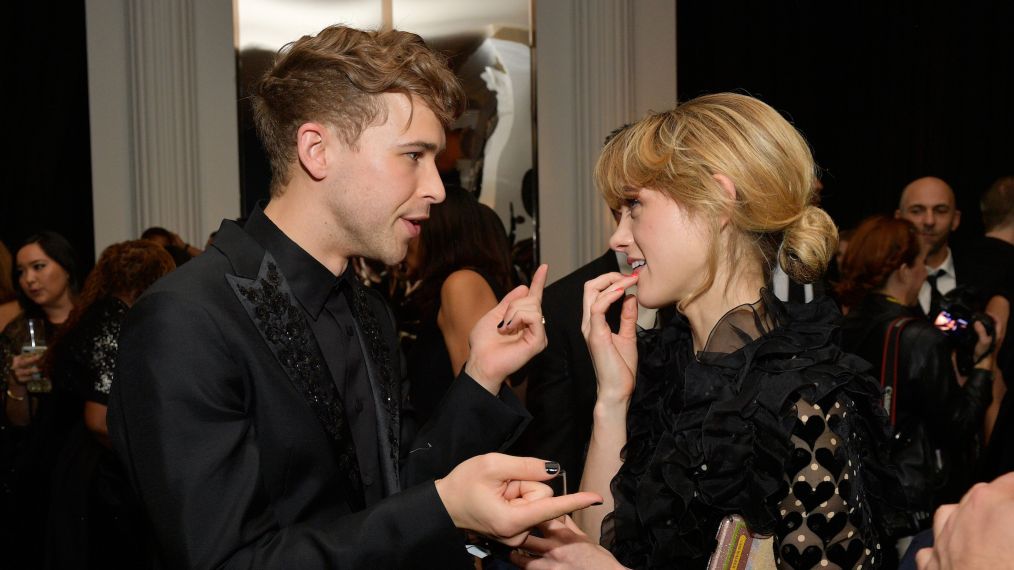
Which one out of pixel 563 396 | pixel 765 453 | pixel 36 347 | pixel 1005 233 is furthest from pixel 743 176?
pixel 1005 233

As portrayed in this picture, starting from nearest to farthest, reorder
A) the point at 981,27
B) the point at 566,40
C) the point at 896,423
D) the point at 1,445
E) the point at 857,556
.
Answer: the point at 857,556 → the point at 896,423 → the point at 1,445 → the point at 566,40 → the point at 981,27

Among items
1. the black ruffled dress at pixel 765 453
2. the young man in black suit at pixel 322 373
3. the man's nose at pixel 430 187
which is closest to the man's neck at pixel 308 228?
the young man in black suit at pixel 322 373

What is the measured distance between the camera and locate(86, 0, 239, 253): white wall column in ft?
18.6

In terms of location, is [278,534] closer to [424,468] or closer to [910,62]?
[424,468]

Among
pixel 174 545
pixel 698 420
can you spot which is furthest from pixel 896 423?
pixel 174 545

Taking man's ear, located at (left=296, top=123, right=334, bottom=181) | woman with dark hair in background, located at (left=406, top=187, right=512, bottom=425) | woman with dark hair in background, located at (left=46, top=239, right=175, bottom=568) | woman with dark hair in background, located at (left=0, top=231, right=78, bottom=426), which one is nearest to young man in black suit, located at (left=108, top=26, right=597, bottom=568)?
man's ear, located at (left=296, top=123, right=334, bottom=181)

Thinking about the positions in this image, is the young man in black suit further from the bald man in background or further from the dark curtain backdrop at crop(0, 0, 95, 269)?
the dark curtain backdrop at crop(0, 0, 95, 269)

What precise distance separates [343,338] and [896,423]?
2460 millimetres

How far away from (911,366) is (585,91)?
10.6 ft

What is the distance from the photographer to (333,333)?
5.44 ft

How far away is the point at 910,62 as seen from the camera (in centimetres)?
685

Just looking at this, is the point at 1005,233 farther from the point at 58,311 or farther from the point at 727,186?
the point at 58,311

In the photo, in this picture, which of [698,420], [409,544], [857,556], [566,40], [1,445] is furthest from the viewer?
[566,40]

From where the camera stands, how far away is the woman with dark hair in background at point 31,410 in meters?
3.53
